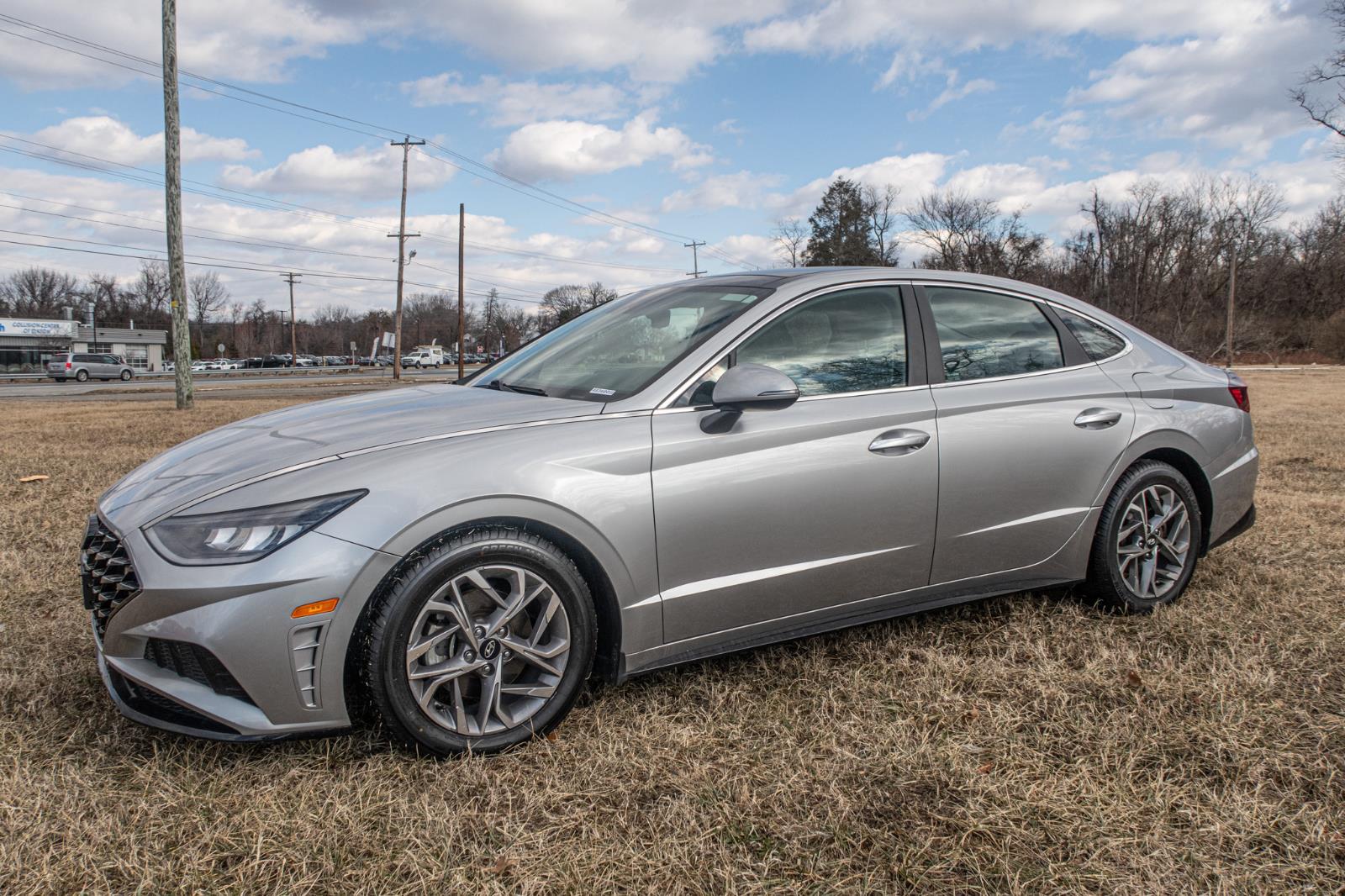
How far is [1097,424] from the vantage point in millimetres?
3547

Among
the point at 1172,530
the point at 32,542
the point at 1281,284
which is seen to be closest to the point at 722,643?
the point at 1172,530

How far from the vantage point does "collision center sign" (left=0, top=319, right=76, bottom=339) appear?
2611 inches

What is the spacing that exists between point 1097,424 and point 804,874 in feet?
7.71

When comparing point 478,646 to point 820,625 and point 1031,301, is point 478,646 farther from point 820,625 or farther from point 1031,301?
point 1031,301

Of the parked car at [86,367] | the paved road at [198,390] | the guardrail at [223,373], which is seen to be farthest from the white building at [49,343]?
the paved road at [198,390]

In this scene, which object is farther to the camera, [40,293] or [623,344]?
[40,293]

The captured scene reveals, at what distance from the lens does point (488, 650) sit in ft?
8.24

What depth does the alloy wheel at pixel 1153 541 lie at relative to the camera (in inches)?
145

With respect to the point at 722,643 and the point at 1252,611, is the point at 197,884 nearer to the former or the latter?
the point at 722,643

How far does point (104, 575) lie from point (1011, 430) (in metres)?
3.07

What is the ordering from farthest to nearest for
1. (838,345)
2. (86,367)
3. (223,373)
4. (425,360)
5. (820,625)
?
(425,360), (223,373), (86,367), (838,345), (820,625)

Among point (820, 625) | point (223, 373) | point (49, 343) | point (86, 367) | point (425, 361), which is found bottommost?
point (820, 625)

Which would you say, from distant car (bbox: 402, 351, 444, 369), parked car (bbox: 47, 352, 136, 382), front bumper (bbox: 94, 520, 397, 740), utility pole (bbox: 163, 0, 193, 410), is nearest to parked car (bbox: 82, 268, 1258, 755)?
front bumper (bbox: 94, 520, 397, 740)

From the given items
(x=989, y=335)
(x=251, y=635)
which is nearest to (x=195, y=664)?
(x=251, y=635)
